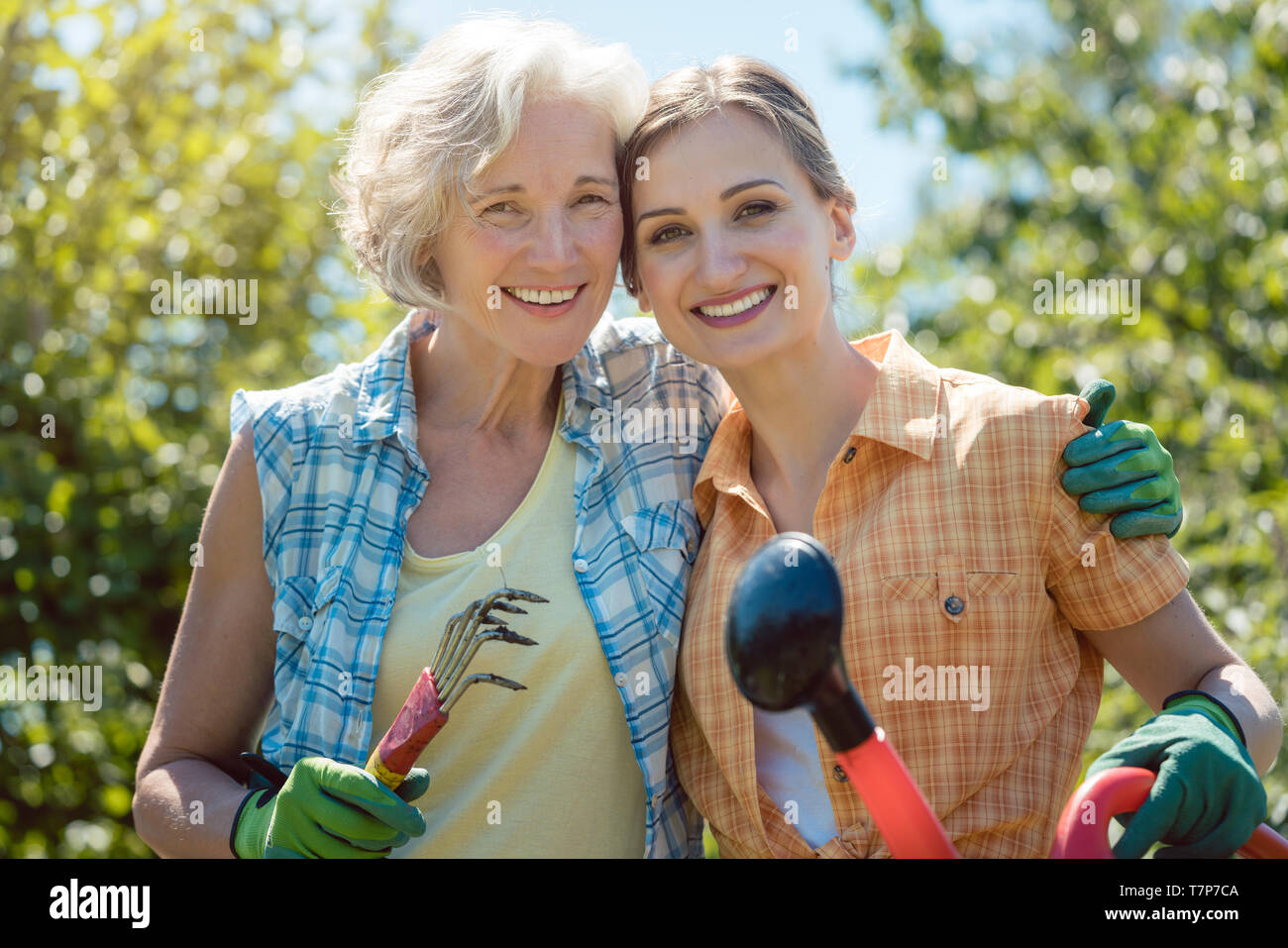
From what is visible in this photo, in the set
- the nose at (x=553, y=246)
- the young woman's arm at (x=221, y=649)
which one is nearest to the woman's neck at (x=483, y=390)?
the nose at (x=553, y=246)

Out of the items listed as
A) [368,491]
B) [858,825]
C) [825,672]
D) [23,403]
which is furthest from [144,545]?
[825,672]

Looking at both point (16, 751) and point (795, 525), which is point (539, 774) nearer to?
point (795, 525)

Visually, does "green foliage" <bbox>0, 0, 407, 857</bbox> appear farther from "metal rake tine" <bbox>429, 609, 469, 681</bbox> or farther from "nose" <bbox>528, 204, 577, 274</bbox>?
"metal rake tine" <bbox>429, 609, 469, 681</bbox>

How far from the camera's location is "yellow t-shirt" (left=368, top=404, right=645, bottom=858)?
2119 mm

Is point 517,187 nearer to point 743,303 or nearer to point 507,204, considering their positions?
point 507,204

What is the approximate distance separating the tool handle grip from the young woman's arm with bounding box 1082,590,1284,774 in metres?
1.06

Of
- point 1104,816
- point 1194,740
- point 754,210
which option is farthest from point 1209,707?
point 754,210

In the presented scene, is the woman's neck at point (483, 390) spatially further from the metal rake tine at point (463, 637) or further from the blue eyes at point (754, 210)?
the metal rake tine at point (463, 637)

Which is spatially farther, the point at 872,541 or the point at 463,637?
the point at 872,541

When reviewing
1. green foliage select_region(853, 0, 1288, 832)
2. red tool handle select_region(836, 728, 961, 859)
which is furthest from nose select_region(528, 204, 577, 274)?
green foliage select_region(853, 0, 1288, 832)

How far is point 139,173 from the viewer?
455 cm

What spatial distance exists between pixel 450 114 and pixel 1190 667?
5.14 ft

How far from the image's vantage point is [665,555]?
2.25 meters

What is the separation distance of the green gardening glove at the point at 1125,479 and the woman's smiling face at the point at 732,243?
517 millimetres
